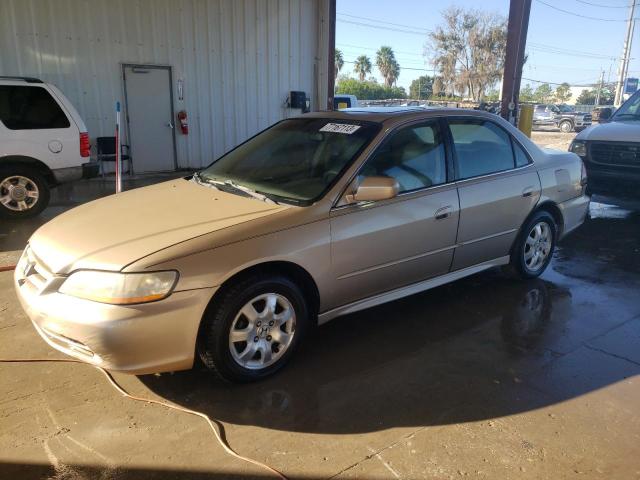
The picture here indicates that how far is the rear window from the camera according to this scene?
23.5ft

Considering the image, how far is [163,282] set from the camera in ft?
9.18

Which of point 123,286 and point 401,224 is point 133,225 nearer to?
point 123,286

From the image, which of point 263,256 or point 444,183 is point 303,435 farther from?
point 444,183

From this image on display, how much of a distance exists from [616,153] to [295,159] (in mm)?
5975

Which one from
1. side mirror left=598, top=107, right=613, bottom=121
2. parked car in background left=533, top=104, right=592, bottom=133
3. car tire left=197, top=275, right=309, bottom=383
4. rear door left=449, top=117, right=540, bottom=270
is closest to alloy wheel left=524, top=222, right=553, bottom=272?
rear door left=449, top=117, right=540, bottom=270

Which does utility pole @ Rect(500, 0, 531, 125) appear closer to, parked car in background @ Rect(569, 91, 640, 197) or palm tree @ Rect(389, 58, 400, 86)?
parked car in background @ Rect(569, 91, 640, 197)

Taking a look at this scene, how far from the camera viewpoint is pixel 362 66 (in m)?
85.4

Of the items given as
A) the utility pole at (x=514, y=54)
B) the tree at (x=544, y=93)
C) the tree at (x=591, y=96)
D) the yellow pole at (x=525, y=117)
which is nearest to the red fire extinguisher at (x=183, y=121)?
the utility pole at (x=514, y=54)

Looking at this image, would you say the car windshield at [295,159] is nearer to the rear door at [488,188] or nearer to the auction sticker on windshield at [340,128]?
the auction sticker on windshield at [340,128]

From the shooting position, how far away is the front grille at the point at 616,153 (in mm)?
→ 7605

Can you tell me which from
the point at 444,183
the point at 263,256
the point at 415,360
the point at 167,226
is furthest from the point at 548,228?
the point at 167,226

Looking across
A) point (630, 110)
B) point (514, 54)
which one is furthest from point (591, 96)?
point (630, 110)

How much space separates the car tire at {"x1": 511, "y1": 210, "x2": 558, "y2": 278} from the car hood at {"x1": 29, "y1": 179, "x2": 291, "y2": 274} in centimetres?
254

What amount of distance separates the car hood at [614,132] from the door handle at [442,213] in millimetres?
5129
